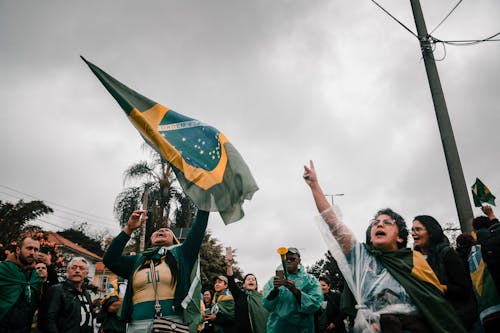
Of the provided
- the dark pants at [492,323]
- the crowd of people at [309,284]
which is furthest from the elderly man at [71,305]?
the dark pants at [492,323]

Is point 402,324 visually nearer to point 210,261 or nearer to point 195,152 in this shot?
point 195,152

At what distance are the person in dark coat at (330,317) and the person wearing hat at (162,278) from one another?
3.80 meters

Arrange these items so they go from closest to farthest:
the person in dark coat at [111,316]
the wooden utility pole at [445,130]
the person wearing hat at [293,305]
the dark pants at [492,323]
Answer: the dark pants at [492,323] → the person wearing hat at [293,305] → the person in dark coat at [111,316] → the wooden utility pole at [445,130]

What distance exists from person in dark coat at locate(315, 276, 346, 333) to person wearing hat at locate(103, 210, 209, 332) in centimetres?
380

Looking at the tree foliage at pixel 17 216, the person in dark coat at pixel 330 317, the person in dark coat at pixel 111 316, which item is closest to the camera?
the person in dark coat at pixel 111 316

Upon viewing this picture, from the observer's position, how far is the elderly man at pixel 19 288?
442 centimetres

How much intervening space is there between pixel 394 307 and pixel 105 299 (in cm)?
461

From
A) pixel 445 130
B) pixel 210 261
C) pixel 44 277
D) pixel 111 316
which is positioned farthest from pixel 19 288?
pixel 210 261

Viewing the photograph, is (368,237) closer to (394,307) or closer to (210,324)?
(394,307)

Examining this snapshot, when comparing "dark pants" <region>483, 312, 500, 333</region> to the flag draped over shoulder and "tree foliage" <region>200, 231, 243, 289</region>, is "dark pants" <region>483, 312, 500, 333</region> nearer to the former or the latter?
the flag draped over shoulder

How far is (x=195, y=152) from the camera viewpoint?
4211 millimetres

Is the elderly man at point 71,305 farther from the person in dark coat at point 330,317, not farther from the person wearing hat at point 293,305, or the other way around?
the person in dark coat at point 330,317

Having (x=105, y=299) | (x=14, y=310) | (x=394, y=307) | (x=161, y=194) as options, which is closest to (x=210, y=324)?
(x=105, y=299)

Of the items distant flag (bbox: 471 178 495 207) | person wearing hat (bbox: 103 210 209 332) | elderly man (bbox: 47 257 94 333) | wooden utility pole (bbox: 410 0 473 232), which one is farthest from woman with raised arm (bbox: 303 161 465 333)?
distant flag (bbox: 471 178 495 207)
